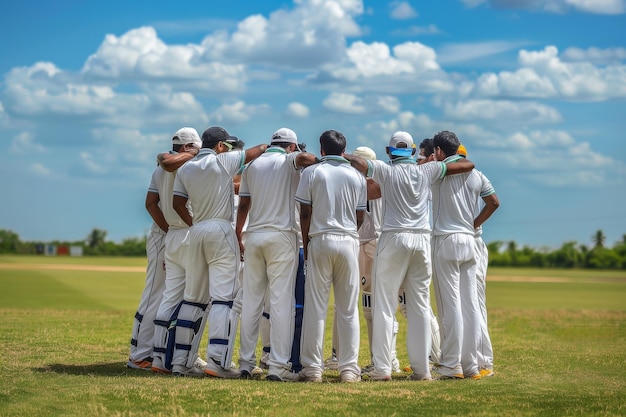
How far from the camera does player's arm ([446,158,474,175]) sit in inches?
425

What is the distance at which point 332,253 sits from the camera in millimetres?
10227

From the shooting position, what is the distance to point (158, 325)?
440 inches

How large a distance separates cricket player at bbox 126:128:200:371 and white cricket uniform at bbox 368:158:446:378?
2.55m

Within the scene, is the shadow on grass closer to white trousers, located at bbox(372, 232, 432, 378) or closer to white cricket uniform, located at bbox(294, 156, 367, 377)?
white cricket uniform, located at bbox(294, 156, 367, 377)

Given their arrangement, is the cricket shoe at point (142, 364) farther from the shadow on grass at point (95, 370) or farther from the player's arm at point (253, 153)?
the player's arm at point (253, 153)

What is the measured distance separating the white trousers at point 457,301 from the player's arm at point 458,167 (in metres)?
0.75

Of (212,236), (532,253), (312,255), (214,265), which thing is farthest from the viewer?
(532,253)

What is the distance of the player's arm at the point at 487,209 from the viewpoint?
11.4 m

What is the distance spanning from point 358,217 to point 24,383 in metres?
4.15

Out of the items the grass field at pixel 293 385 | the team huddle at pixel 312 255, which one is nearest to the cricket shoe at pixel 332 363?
the grass field at pixel 293 385

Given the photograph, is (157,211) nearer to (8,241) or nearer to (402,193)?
(402,193)

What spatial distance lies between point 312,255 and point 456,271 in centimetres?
183

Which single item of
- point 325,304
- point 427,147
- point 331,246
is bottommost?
point 325,304

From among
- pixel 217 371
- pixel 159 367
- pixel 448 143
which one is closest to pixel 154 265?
pixel 159 367
